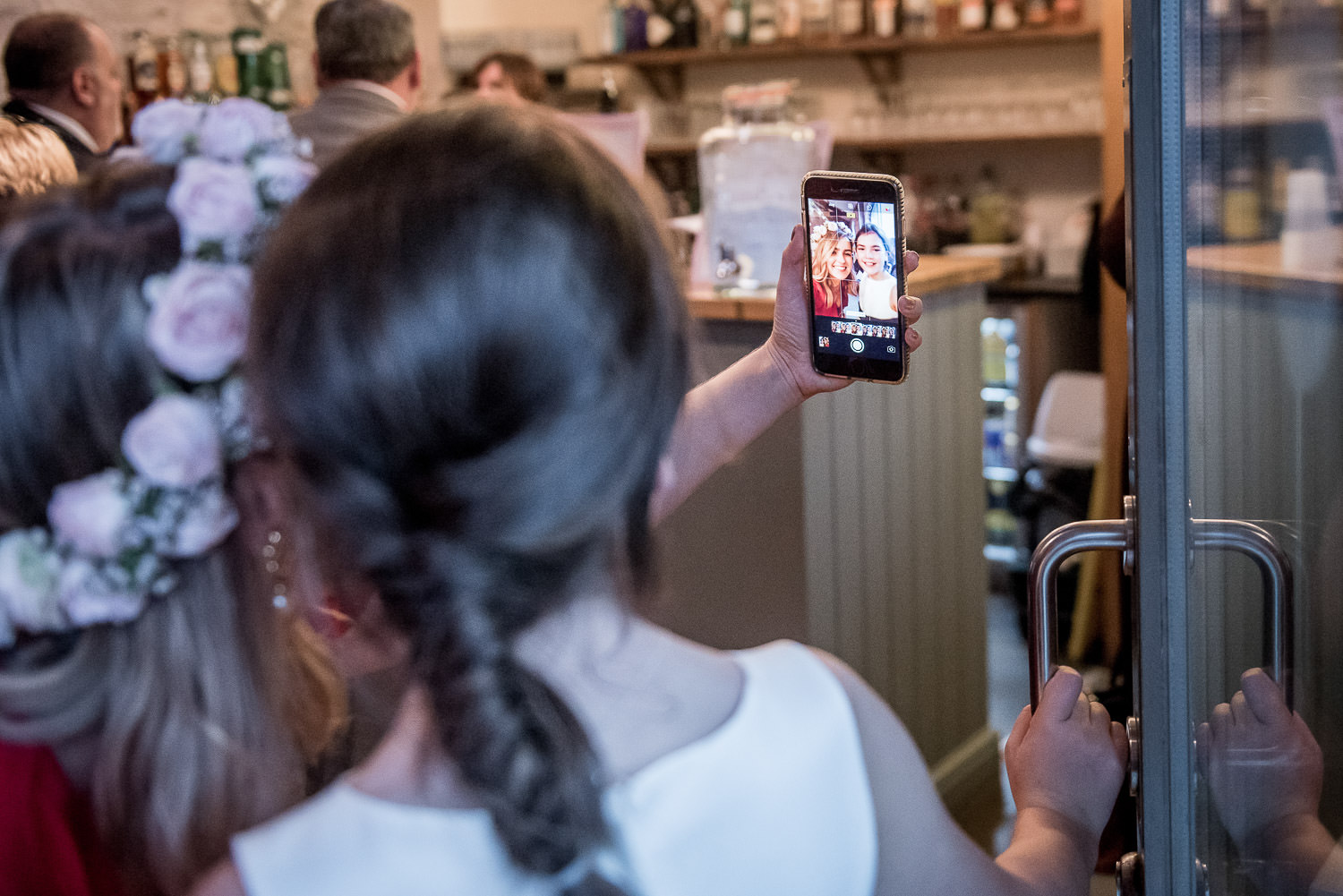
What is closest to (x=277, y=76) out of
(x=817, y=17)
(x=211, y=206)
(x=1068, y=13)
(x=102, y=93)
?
(x=102, y=93)

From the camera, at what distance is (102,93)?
127 inches

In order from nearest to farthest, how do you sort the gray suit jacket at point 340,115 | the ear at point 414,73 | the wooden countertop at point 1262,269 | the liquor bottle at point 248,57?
the wooden countertop at point 1262,269
the gray suit jacket at point 340,115
the ear at point 414,73
the liquor bottle at point 248,57

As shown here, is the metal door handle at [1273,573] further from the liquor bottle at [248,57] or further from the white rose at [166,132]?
the liquor bottle at [248,57]

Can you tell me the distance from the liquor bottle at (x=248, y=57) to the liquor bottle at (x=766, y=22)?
1825 mm

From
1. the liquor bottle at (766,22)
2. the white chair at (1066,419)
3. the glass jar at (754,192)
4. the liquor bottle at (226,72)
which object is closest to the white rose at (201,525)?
the glass jar at (754,192)

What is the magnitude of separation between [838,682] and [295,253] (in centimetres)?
39

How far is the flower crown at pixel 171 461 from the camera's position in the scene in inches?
33.2

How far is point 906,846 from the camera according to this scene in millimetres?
786

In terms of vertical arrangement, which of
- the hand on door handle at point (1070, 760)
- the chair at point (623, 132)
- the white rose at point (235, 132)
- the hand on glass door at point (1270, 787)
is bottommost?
the hand on door handle at point (1070, 760)

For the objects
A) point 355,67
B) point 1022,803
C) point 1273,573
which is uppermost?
point 355,67

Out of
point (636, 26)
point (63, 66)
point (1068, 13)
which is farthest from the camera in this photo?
point (636, 26)

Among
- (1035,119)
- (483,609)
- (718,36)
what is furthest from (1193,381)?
(718,36)

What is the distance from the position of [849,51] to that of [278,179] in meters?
4.24

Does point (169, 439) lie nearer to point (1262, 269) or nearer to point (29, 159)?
point (29, 159)
